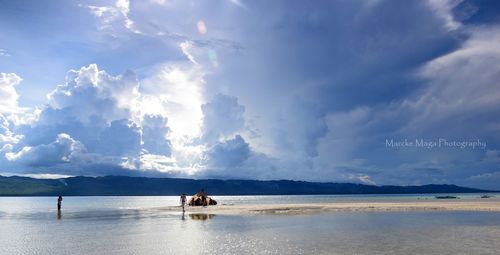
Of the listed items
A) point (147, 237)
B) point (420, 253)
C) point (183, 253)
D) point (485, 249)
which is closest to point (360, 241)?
point (420, 253)

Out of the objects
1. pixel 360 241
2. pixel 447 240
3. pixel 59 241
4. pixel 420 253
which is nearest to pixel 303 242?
pixel 360 241

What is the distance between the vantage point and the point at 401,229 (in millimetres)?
43625

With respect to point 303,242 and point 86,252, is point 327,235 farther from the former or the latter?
point 86,252

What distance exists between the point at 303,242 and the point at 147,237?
15.4m

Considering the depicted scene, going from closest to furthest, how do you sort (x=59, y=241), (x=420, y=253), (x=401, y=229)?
(x=420, y=253) < (x=59, y=241) < (x=401, y=229)

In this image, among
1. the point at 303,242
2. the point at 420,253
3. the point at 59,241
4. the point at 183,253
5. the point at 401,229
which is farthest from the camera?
the point at 401,229

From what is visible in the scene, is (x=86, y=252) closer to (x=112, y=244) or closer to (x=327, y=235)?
(x=112, y=244)

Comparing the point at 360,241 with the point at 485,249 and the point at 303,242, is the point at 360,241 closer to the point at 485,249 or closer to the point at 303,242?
the point at 303,242

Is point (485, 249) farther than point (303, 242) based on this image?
No

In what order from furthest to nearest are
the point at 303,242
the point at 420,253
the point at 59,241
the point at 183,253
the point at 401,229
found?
the point at 401,229, the point at 59,241, the point at 303,242, the point at 183,253, the point at 420,253

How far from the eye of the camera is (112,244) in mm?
36094

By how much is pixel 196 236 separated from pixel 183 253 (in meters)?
10.1

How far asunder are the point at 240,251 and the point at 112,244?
12.2 m

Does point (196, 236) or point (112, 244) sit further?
point (196, 236)
